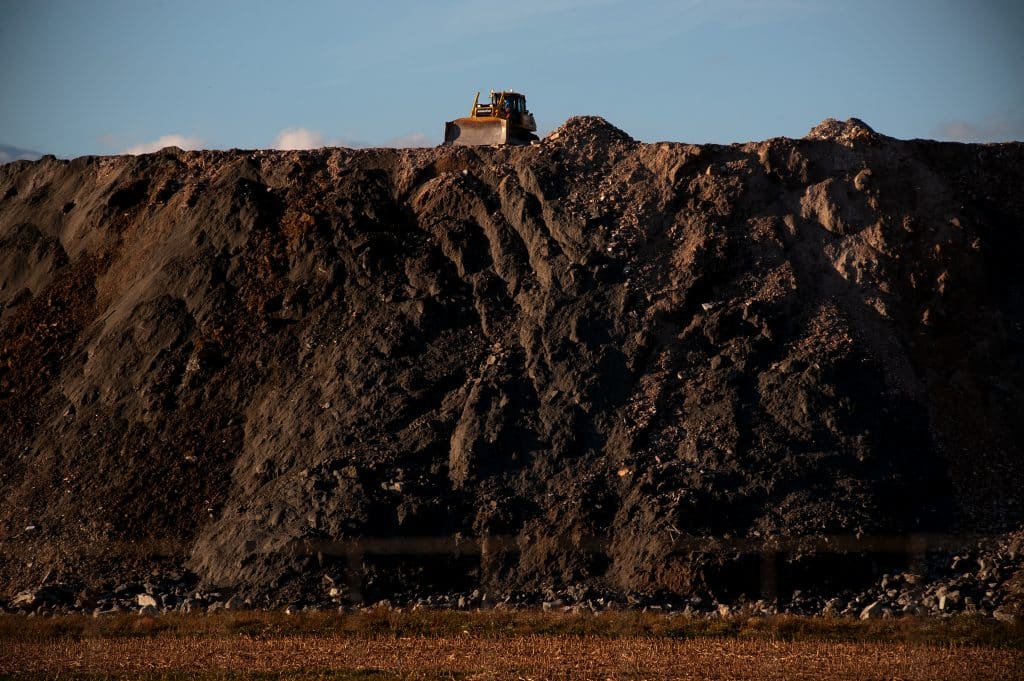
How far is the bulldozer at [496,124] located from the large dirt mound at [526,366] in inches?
104

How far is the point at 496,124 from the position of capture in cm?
3688

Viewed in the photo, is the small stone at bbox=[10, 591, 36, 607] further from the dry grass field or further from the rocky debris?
the rocky debris

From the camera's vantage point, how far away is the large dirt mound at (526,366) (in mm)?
27219

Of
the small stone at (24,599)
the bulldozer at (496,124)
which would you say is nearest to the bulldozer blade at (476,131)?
the bulldozer at (496,124)

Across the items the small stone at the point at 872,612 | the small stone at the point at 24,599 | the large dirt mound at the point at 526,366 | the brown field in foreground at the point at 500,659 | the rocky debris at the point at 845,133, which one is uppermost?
the rocky debris at the point at 845,133

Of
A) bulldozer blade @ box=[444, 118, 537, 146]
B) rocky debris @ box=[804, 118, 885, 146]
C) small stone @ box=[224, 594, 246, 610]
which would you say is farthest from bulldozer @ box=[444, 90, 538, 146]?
small stone @ box=[224, 594, 246, 610]

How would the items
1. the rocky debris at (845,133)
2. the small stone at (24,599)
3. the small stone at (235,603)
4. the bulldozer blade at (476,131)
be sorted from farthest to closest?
1. the bulldozer blade at (476,131)
2. the rocky debris at (845,133)
3. the small stone at (24,599)
4. the small stone at (235,603)

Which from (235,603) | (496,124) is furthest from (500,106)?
(235,603)

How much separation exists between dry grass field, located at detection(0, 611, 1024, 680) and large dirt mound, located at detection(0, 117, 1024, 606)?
7.49 ft

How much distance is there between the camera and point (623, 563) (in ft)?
86.9

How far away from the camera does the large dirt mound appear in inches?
1072

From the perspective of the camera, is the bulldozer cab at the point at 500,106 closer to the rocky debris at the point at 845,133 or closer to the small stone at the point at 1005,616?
the rocky debris at the point at 845,133

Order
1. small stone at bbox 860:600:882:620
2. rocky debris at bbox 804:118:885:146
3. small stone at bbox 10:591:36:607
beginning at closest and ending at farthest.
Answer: small stone at bbox 860:600:882:620 < small stone at bbox 10:591:36:607 < rocky debris at bbox 804:118:885:146

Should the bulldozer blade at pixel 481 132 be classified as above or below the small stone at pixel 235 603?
above
